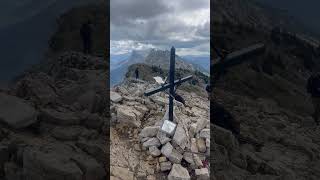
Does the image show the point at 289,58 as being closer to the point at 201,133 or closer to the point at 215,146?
the point at 215,146

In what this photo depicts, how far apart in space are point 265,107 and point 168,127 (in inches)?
113

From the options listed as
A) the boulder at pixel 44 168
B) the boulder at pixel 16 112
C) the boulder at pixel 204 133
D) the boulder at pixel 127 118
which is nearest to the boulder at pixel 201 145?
the boulder at pixel 204 133

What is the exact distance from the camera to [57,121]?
6.44 meters

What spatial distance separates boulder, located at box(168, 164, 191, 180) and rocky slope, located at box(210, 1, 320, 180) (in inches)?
58.8

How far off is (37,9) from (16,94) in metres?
1.69

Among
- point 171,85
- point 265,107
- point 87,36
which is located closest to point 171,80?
point 171,85

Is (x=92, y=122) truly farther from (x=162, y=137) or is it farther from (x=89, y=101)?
(x=162, y=137)

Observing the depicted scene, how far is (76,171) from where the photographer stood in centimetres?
584

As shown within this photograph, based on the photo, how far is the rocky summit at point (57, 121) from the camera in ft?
19.2

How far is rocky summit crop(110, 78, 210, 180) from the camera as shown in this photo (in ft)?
26.1

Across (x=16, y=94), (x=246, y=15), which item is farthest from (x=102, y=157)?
(x=246, y=15)

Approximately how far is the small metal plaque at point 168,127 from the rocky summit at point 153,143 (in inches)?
4.1

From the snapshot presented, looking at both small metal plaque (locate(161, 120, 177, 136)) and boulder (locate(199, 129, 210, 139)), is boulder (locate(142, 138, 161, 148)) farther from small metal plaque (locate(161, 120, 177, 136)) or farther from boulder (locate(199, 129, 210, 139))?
boulder (locate(199, 129, 210, 139))

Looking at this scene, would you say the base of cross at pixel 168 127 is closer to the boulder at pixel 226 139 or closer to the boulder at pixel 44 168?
the boulder at pixel 226 139
